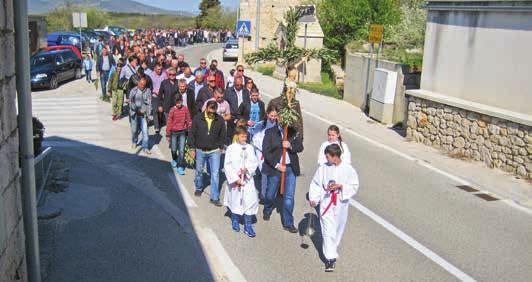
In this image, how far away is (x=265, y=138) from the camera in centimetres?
860

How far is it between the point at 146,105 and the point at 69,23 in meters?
44.9

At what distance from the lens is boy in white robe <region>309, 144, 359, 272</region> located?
6965 mm

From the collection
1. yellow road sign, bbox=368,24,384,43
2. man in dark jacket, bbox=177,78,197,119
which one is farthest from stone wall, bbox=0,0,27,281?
yellow road sign, bbox=368,24,384,43

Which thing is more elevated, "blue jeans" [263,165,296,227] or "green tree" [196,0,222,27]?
"green tree" [196,0,222,27]

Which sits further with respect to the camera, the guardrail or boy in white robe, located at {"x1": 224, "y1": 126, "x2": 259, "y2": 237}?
the guardrail

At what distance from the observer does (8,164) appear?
450cm

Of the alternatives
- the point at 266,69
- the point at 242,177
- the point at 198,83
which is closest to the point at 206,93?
the point at 198,83

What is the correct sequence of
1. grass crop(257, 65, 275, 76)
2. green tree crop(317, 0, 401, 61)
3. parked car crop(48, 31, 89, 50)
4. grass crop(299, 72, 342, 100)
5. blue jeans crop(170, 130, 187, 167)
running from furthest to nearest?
parked car crop(48, 31, 89, 50)
grass crop(257, 65, 275, 76)
green tree crop(317, 0, 401, 61)
grass crop(299, 72, 342, 100)
blue jeans crop(170, 130, 187, 167)

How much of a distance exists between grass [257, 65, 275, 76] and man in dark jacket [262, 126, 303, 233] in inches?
982

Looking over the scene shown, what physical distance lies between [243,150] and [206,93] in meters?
4.17

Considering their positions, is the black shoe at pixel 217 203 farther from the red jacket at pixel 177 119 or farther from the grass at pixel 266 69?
the grass at pixel 266 69

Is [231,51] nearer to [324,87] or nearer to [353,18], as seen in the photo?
[353,18]

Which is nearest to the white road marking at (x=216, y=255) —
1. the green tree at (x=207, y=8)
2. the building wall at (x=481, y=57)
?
the building wall at (x=481, y=57)

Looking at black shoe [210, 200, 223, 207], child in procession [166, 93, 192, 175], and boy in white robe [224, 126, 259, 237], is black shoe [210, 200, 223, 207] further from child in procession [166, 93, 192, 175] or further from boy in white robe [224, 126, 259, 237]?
child in procession [166, 93, 192, 175]
